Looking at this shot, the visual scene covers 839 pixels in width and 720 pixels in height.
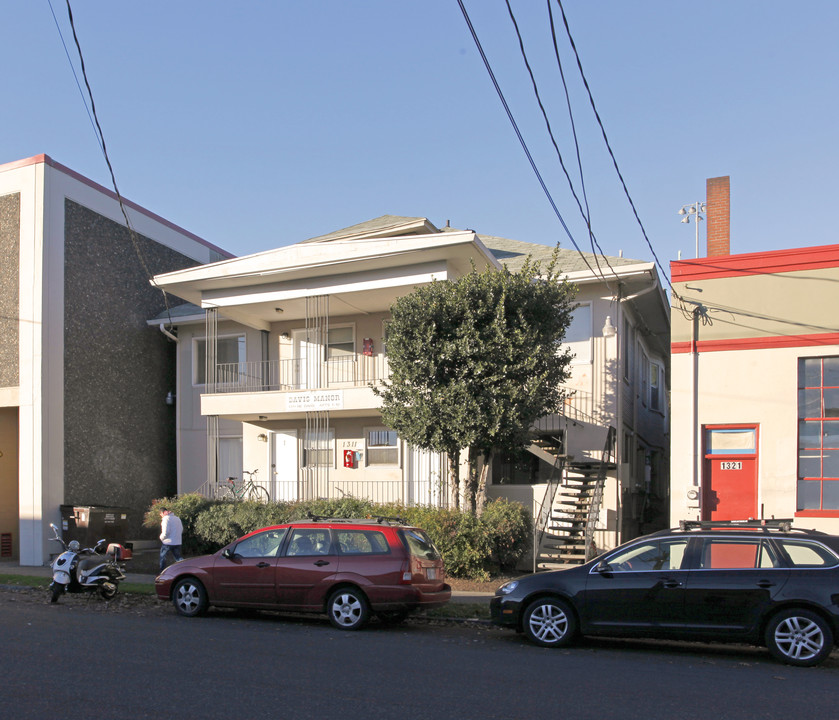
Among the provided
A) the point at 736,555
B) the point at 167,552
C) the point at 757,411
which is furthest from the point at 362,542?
the point at 757,411

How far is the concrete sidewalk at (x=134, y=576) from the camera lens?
13.6 metres

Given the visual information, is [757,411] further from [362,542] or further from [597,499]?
[362,542]

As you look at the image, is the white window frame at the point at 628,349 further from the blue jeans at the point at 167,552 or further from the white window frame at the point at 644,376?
the blue jeans at the point at 167,552

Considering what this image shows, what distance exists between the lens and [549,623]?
32.1 ft

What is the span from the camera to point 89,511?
1927 cm

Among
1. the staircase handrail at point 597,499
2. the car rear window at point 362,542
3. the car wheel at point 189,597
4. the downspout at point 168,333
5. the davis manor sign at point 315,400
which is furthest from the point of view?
the downspout at point 168,333

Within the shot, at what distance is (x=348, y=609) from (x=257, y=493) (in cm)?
1072

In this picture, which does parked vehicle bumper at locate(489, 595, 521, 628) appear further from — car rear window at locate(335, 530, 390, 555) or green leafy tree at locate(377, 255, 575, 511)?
green leafy tree at locate(377, 255, 575, 511)

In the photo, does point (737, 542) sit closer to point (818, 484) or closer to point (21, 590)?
point (818, 484)

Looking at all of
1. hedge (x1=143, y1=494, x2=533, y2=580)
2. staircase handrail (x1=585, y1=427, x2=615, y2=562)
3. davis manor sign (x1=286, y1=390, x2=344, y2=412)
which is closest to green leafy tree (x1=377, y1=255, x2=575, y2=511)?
hedge (x1=143, y1=494, x2=533, y2=580)

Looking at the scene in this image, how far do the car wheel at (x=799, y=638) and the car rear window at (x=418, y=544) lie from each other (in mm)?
4413

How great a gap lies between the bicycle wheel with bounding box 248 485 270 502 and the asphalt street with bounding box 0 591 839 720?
923 centimetres

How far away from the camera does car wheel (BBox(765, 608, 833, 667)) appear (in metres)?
8.73

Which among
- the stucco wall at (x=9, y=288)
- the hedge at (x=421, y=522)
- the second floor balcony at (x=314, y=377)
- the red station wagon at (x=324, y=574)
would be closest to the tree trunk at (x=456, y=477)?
the hedge at (x=421, y=522)
